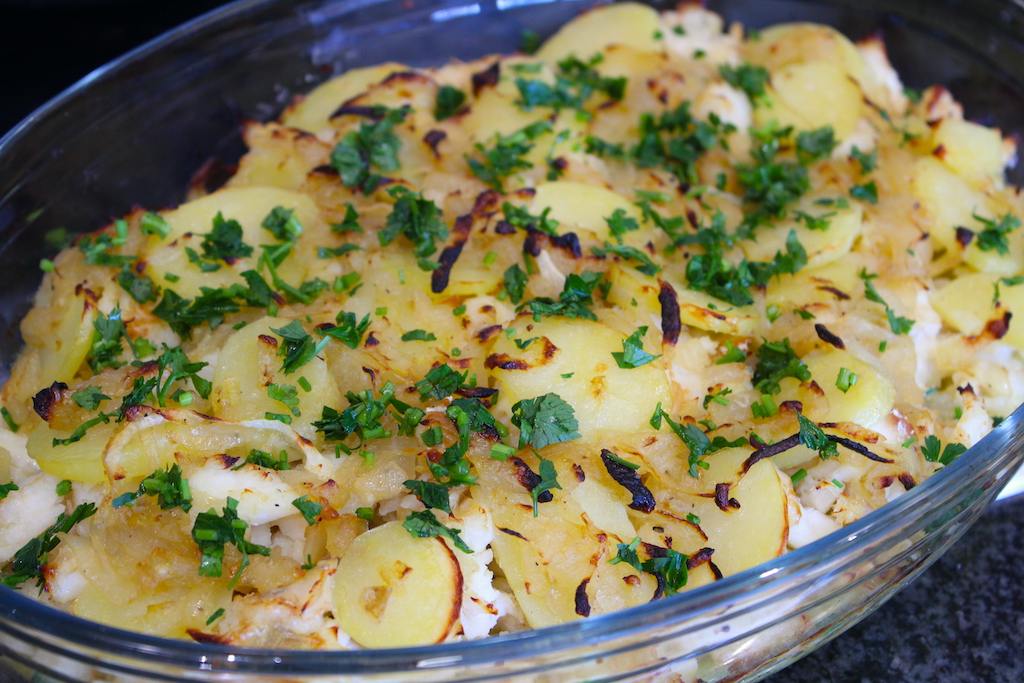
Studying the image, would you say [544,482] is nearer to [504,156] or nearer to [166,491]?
[166,491]

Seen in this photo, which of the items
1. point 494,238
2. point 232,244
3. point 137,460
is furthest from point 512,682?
point 232,244

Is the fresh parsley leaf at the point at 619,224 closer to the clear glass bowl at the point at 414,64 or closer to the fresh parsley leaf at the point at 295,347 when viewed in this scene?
the fresh parsley leaf at the point at 295,347

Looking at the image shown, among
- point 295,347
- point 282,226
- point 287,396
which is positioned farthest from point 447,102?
point 287,396

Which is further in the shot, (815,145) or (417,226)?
(815,145)

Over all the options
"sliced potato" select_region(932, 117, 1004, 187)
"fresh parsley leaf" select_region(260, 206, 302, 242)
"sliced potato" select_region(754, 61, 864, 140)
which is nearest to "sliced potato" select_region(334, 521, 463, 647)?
"fresh parsley leaf" select_region(260, 206, 302, 242)

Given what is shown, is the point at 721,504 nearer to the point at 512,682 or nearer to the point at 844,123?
the point at 512,682

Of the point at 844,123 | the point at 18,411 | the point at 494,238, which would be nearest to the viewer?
the point at 18,411
